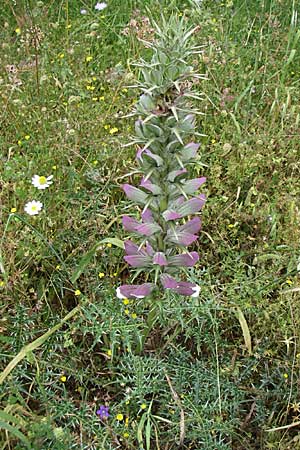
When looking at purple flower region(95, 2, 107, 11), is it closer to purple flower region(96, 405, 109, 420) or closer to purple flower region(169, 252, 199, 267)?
purple flower region(169, 252, 199, 267)

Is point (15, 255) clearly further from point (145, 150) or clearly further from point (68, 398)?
point (145, 150)


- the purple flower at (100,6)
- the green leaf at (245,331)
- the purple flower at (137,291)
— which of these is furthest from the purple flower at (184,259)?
the purple flower at (100,6)

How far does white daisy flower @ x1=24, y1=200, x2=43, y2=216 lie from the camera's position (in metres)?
2.62

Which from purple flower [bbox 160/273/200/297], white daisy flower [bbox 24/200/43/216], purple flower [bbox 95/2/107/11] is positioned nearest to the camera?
purple flower [bbox 160/273/200/297]

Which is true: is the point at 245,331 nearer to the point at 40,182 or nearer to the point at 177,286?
the point at 177,286

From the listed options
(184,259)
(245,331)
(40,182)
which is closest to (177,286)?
(184,259)

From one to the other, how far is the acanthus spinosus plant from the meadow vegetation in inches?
4.8

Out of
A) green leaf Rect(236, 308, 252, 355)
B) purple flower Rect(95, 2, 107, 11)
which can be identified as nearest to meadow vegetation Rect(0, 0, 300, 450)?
green leaf Rect(236, 308, 252, 355)

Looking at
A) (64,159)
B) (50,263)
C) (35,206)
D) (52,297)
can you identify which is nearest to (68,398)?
(52,297)

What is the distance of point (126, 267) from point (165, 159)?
3.12ft

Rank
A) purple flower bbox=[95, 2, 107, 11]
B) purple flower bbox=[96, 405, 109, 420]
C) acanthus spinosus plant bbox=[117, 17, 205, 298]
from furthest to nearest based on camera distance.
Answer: purple flower bbox=[95, 2, 107, 11], purple flower bbox=[96, 405, 109, 420], acanthus spinosus plant bbox=[117, 17, 205, 298]

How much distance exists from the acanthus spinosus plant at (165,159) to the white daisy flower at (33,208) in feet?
2.18

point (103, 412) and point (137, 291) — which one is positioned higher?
point (137, 291)

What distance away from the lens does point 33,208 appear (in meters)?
2.65
